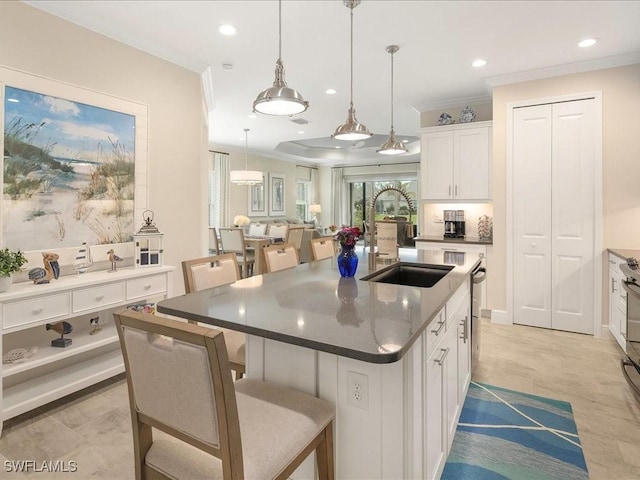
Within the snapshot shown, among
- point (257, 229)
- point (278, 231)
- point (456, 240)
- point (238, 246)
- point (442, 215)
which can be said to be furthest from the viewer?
point (257, 229)

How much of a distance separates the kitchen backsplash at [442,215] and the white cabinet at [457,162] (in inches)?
11.9

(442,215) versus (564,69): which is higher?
(564,69)

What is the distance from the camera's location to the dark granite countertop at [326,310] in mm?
1159

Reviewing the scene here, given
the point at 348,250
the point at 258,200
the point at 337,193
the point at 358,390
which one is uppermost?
the point at 337,193

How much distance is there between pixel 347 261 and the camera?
2.19 meters

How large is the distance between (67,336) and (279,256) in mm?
1645

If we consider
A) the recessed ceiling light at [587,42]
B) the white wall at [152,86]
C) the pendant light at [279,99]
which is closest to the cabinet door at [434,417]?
the pendant light at [279,99]

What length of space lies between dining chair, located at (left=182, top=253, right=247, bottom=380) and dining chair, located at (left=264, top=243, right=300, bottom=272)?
1.23 ft

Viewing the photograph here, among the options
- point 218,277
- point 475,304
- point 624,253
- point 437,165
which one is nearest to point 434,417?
point 475,304

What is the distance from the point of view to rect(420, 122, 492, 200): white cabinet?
4.68m

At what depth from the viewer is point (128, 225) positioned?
3211 mm

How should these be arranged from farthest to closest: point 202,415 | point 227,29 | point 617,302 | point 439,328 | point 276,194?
point 276,194 < point 617,302 < point 227,29 < point 439,328 < point 202,415

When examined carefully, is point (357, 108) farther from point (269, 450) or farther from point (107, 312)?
point (269, 450)

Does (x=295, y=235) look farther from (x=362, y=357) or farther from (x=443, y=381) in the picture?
(x=362, y=357)
